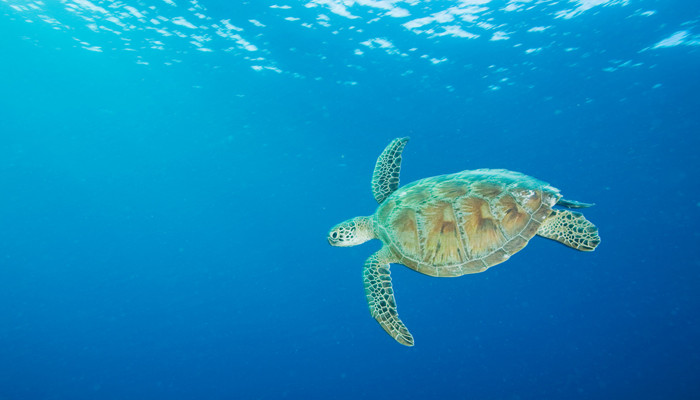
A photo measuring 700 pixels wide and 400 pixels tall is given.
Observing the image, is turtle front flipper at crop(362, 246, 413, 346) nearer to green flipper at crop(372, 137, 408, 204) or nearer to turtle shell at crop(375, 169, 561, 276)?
turtle shell at crop(375, 169, 561, 276)

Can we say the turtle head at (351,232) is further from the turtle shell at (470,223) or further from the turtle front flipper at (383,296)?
the turtle shell at (470,223)

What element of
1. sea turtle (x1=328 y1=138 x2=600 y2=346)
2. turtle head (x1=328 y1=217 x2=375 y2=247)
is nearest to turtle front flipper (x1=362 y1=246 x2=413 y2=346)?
sea turtle (x1=328 y1=138 x2=600 y2=346)

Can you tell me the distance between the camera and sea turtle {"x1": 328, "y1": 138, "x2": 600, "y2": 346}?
407cm

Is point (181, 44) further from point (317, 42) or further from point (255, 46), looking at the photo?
point (317, 42)

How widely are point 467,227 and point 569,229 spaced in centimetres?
131

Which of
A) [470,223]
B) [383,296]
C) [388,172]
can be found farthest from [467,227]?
[388,172]

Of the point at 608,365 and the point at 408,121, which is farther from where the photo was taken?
the point at 408,121

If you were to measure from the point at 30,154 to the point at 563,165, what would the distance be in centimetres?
7449

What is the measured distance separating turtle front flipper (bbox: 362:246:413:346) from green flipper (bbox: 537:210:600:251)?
7.02ft

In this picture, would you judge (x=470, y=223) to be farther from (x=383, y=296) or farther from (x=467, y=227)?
(x=383, y=296)

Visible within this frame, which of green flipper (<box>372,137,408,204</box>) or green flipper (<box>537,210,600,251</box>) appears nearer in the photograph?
green flipper (<box>537,210,600,251</box>)

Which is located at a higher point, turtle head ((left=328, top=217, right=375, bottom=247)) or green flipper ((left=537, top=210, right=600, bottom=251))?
green flipper ((left=537, top=210, right=600, bottom=251))

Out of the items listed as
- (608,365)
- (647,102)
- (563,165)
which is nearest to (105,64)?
(647,102)

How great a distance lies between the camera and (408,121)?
25.8m
